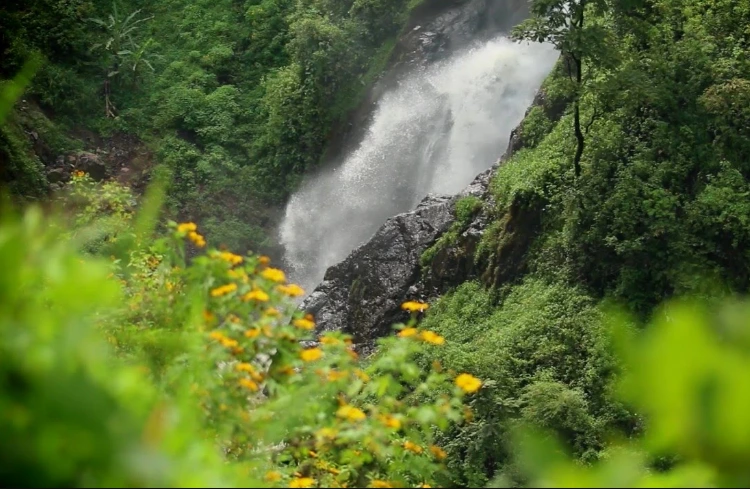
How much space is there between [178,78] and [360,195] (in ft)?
24.0

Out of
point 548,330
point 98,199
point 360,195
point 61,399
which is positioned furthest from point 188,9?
point 61,399

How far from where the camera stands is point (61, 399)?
4.52ft

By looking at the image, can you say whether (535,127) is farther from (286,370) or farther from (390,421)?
(390,421)

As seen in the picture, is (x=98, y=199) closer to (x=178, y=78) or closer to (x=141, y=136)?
(x=141, y=136)

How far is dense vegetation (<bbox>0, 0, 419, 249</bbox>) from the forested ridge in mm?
72

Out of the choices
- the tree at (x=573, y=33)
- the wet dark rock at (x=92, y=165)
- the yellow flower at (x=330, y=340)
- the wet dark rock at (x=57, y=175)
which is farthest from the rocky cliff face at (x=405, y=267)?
the yellow flower at (x=330, y=340)

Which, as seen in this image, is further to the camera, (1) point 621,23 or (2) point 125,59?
(2) point 125,59

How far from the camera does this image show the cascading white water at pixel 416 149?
1847 centimetres

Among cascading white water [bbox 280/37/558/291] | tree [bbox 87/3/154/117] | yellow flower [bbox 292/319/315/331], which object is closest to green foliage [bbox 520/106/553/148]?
cascading white water [bbox 280/37/558/291]

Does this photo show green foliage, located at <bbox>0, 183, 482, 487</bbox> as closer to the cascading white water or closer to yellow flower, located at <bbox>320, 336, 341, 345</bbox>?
yellow flower, located at <bbox>320, 336, 341, 345</bbox>

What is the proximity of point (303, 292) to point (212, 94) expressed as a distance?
2104 cm

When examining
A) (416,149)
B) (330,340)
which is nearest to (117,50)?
(416,149)

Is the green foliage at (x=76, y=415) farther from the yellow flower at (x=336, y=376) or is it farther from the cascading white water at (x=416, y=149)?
the cascading white water at (x=416, y=149)

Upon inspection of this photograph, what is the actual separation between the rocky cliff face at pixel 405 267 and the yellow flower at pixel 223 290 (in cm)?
1031
